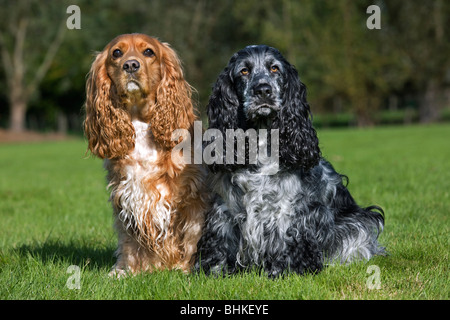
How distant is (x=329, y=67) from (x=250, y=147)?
33.6 metres

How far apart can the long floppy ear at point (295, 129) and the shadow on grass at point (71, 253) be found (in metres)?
1.99

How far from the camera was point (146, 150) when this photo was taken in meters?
4.67

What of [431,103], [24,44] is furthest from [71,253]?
[431,103]

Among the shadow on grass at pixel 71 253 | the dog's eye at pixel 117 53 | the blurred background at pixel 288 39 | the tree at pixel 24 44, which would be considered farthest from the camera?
the tree at pixel 24 44

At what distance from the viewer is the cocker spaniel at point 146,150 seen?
15.0 ft

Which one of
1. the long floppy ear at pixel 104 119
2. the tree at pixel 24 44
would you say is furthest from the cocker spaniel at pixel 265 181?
the tree at pixel 24 44

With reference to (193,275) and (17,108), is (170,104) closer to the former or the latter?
(193,275)

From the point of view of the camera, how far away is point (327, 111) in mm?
41062

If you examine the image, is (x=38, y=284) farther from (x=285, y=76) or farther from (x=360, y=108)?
(x=360, y=108)

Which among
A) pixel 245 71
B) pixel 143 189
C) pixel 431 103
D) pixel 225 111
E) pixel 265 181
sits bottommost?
pixel 431 103

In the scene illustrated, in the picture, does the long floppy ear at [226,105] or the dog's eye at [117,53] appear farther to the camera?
the dog's eye at [117,53]

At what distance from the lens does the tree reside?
37.4m

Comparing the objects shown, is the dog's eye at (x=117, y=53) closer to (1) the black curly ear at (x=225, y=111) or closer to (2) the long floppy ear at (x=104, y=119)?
(2) the long floppy ear at (x=104, y=119)

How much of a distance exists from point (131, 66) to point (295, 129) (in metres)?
1.45
